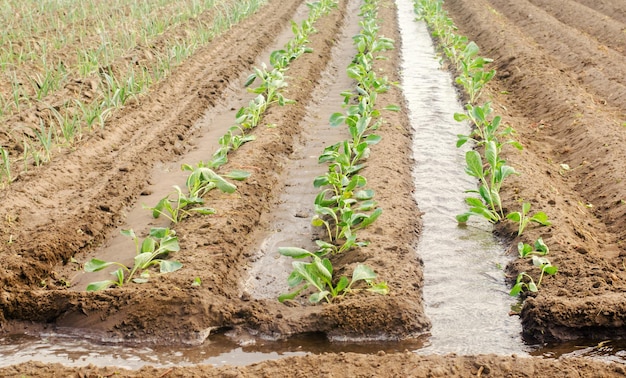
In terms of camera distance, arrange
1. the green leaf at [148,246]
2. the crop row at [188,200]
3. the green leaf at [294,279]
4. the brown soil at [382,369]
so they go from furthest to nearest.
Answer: the green leaf at [148,246], the crop row at [188,200], the green leaf at [294,279], the brown soil at [382,369]

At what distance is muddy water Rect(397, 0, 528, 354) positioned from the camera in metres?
3.60

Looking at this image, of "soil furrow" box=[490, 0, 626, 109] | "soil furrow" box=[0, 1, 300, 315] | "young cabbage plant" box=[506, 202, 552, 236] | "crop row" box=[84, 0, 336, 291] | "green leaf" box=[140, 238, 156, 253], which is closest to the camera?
"crop row" box=[84, 0, 336, 291]

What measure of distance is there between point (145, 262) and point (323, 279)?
104 cm

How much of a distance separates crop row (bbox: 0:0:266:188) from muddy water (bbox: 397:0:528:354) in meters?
2.95

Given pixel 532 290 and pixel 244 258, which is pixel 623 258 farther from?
pixel 244 258

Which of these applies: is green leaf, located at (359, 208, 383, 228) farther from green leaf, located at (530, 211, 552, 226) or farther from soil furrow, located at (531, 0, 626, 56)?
soil furrow, located at (531, 0, 626, 56)

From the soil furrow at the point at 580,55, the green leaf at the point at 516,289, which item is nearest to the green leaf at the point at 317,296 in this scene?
the green leaf at the point at 516,289

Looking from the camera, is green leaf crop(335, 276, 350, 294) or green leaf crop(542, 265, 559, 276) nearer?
green leaf crop(335, 276, 350, 294)

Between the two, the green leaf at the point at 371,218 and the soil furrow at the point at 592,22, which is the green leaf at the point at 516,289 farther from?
the soil furrow at the point at 592,22

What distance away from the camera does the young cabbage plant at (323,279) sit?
376 cm

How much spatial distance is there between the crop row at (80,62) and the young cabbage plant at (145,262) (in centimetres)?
166

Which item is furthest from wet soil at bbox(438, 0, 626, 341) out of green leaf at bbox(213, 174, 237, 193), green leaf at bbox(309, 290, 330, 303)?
green leaf at bbox(213, 174, 237, 193)

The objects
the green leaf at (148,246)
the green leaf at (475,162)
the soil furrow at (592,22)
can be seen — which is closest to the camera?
the green leaf at (148,246)

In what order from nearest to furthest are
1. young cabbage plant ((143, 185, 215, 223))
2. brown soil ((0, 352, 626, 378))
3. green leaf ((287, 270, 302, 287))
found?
1. brown soil ((0, 352, 626, 378))
2. green leaf ((287, 270, 302, 287))
3. young cabbage plant ((143, 185, 215, 223))
